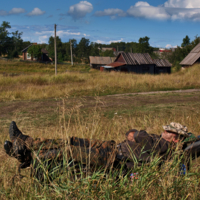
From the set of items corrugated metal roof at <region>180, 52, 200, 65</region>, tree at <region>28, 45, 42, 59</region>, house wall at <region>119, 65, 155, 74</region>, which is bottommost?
house wall at <region>119, 65, 155, 74</region>

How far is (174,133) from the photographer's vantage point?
10.5 ft

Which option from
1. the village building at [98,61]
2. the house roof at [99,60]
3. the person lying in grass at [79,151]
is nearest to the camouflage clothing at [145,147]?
the person lying in grass at [79,151]

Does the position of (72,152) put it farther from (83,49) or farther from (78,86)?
(83,49)

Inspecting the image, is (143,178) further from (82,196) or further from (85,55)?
(85,55)

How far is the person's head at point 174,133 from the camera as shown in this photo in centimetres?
312

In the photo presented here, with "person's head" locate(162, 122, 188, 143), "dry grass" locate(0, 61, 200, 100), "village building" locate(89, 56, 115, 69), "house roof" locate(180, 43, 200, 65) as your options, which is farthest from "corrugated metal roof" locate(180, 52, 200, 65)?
"village building" locate(89, 56, 115, 69)

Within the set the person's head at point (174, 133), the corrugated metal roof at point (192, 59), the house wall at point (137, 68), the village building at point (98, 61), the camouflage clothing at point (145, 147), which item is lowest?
the camouflage clothing at point (145, 147)

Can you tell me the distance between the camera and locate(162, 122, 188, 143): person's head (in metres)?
3.12

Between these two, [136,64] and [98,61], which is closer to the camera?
[136,64]

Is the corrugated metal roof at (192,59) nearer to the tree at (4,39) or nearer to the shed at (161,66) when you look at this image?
the shed at (161,66)

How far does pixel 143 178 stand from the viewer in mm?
2215

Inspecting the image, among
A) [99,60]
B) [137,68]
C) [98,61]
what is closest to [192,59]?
[137,68]

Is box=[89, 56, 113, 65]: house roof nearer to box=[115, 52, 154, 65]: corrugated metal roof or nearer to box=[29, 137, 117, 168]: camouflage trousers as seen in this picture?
box=[115, 52, 154, 65]: corrugated metal roof

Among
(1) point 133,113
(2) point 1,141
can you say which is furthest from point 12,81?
(2) point 1,141
